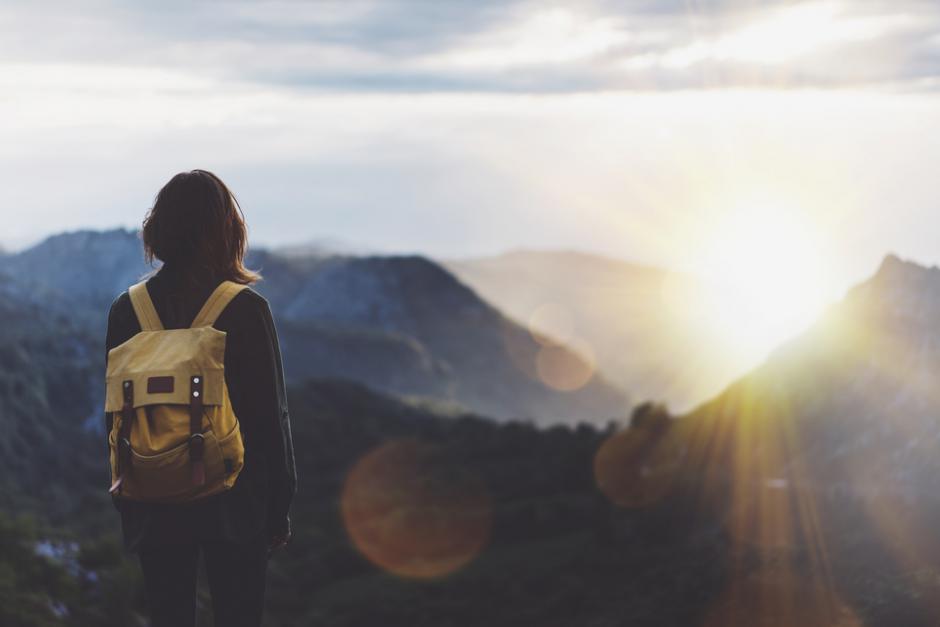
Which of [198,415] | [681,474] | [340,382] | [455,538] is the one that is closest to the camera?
[198,415]

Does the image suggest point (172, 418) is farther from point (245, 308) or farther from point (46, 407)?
point (46, 407)

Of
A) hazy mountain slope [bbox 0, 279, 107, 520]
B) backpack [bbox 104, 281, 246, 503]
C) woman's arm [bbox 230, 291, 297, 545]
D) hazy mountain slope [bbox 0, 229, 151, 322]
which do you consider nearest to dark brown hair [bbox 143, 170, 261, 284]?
woman's arm [bbox 230, 291, 297, 545]

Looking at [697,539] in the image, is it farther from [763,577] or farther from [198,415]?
[198,415]

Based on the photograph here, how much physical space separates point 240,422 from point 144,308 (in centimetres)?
82

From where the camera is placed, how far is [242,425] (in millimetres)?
5734

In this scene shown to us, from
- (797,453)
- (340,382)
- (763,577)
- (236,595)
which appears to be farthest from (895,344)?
(340,382)

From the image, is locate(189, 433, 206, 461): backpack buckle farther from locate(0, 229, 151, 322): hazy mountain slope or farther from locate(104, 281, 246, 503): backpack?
locate(0, 229, 151, 322): hazy mountain slope

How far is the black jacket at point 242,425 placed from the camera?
18.5 ft

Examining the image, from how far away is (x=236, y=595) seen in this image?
5.78 metres

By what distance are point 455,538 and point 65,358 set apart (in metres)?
79.2

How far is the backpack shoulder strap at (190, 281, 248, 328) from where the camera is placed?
18.6ft

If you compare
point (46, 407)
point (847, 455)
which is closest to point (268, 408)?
point (847, 455)

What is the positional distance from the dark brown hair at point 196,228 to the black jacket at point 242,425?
0.09 m

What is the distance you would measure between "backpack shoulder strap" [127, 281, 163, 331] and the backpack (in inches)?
4.8
